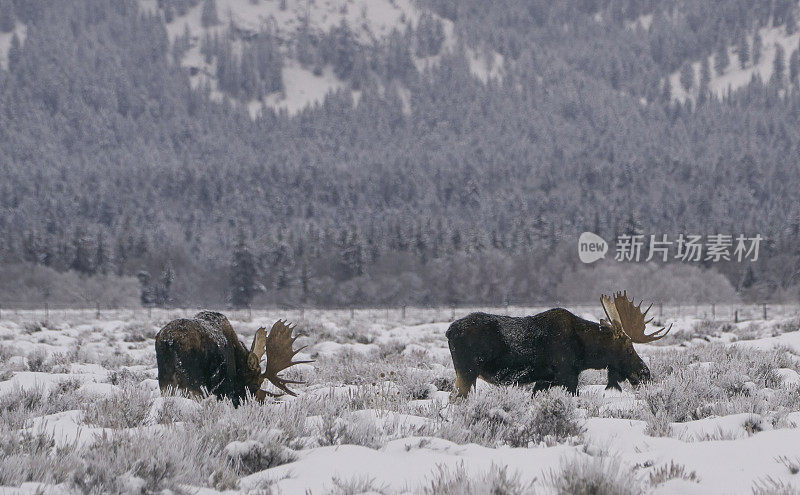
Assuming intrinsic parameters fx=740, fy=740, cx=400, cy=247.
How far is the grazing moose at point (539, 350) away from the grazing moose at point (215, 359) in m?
1.78

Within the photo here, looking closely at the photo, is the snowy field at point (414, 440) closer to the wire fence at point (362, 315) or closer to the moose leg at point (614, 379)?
the moose leg at point (614, 379)

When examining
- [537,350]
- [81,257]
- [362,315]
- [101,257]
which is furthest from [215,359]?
[81,257]

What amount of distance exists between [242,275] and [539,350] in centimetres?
7791

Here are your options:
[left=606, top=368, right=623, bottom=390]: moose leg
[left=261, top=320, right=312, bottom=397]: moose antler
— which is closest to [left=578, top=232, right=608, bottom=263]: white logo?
[left=606, top=368, right=623, bottom=390]: moose leg

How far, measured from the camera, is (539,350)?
8.04 m

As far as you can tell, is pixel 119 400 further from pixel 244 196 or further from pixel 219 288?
pixel 244 196

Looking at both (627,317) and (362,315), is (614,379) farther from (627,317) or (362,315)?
(362,315)

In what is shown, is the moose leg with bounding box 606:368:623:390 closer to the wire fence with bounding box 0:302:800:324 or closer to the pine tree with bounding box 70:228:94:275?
the wire fence with bounding box 0:302:800:324

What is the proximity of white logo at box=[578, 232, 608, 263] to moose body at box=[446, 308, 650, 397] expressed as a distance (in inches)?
3312

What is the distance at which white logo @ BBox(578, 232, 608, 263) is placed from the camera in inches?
3565

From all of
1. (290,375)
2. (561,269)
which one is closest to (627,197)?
(561,269)

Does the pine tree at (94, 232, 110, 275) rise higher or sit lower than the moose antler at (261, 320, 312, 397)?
higher

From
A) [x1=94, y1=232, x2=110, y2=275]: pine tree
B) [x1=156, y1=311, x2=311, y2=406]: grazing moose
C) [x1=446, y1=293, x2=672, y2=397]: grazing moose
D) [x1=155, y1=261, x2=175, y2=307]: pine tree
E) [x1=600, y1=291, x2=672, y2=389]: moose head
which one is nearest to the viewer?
[x1=156, y1=311, x2=311, y2=406]: grazing moose

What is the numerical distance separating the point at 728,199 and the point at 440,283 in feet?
235
